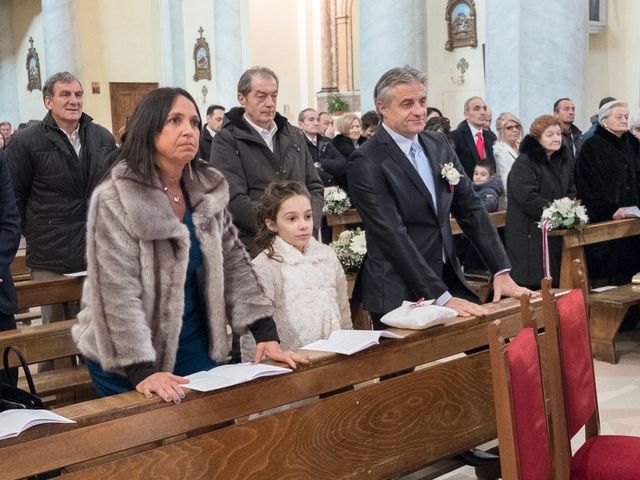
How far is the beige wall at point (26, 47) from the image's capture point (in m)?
22.0

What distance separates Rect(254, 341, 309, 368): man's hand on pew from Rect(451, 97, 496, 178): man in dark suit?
5.72 meters

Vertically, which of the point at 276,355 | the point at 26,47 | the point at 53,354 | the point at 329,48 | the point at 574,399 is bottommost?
the point at 53,354

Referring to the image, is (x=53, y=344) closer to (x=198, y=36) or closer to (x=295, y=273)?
(x=295, y=273)

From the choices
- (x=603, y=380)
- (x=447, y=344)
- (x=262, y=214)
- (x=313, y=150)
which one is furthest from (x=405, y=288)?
(x=313, y=150)

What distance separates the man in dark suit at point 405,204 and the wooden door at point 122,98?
17557mm

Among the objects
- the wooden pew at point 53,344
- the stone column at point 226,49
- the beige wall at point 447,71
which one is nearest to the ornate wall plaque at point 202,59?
the stone column at point 226,49

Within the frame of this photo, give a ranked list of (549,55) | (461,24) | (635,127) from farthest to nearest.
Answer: (461,24), (549,55), (635,127)

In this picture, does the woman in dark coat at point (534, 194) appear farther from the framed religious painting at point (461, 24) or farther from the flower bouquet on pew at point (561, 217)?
the framed religious painting at point (461, 24)

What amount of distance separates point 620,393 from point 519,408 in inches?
141

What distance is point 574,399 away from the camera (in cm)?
282

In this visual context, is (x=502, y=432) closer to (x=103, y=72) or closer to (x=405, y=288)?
(x=405, y=288)

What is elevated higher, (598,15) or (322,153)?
(598,15)

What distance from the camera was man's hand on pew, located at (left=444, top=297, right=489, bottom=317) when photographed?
11.8ft

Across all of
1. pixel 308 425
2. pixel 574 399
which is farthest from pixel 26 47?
pixel 574 399
